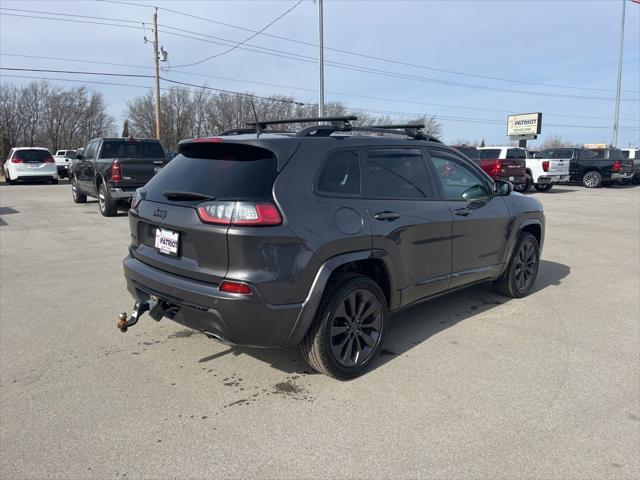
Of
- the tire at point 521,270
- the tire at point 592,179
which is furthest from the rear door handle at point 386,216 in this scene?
the tire at point 592,179

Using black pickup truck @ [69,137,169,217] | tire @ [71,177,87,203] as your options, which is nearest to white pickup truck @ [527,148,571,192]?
black pickup truck @ [69,137,169,217]

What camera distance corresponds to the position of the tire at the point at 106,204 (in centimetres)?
1188

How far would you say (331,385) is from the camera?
358 cm

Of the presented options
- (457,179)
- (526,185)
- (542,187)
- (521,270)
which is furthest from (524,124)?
(457,179)

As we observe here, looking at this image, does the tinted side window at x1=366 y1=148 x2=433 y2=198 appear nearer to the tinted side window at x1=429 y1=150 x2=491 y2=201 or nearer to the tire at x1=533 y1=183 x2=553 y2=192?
the tinted side window at x1=429 y1=150 x2=491 y2=201

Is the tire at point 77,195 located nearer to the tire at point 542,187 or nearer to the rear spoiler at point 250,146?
the rear spoiler at point 250,146

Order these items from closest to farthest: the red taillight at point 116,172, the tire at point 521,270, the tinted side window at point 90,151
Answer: the tire at point 521,270 < the red taillight at point 116,172 < the tinted side window at point 90,151

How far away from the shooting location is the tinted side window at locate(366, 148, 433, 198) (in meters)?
3.86

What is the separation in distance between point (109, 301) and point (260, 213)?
123 inches

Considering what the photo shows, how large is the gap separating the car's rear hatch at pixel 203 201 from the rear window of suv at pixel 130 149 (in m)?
9.76

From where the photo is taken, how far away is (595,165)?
2517 cm

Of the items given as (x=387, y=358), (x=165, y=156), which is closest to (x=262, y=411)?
(x=387, y=358)

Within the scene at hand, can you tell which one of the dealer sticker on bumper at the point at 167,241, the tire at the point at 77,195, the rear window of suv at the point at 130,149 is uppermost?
the rear window of suv at the point at 130,149

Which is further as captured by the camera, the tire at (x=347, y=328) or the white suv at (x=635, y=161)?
the white suv at (x=635, y=161)
